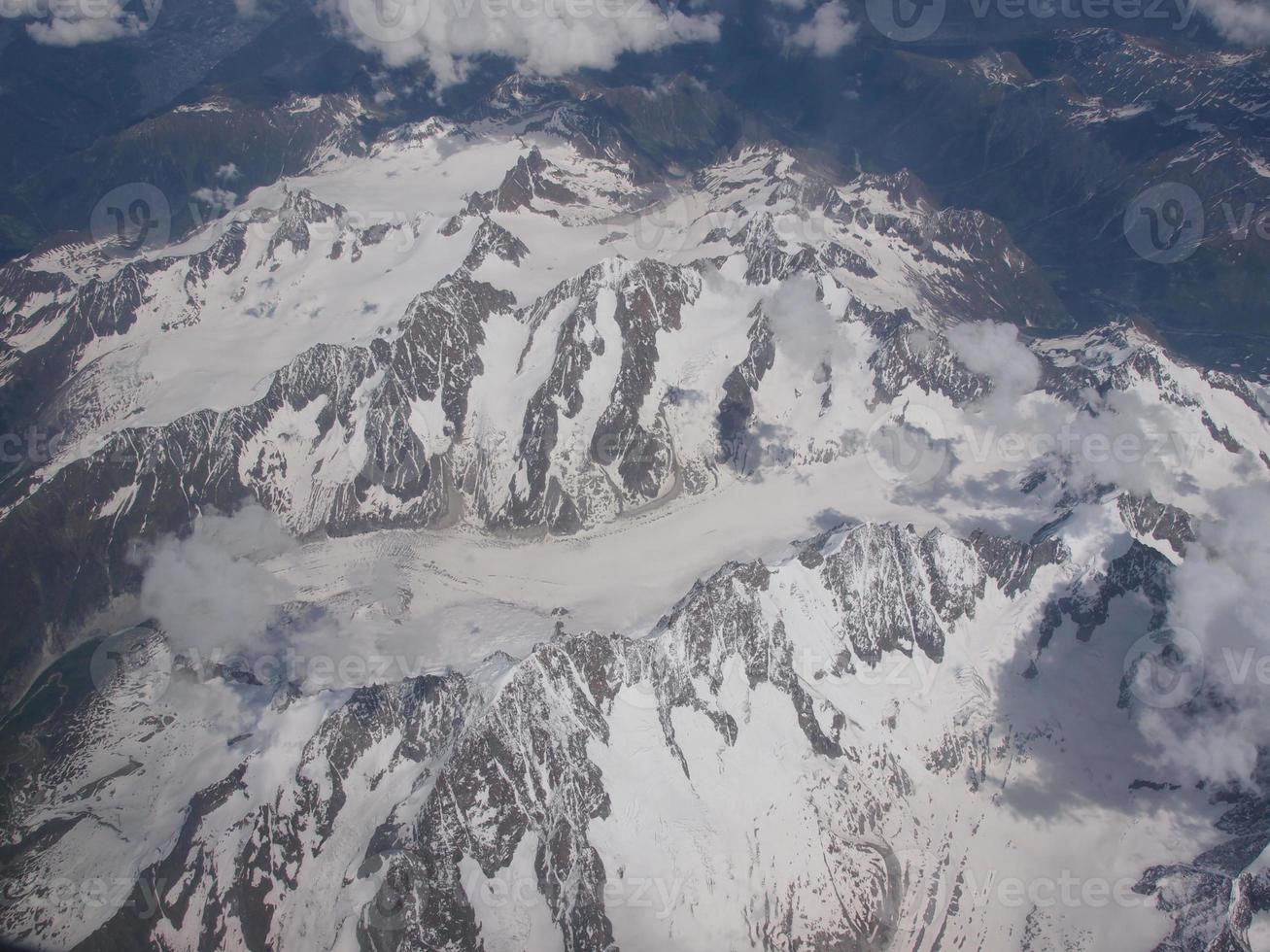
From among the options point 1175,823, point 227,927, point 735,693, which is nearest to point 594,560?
point 735,693

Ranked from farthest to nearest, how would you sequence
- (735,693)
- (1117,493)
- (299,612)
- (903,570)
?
(299,612) < (1117,493) < (903,570) < (735,693)

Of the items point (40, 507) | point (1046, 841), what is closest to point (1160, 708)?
point (1046, 841)

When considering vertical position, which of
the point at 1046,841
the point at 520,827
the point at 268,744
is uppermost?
the point at 268,744

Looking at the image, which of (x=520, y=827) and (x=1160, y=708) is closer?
(x=520, y=827)

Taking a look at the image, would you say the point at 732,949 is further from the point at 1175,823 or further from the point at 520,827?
the point at 1175,823

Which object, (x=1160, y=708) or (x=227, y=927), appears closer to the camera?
(x=227, y=927)

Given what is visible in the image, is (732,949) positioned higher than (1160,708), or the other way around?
(1160,708)

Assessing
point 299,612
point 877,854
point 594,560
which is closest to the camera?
point 877,854

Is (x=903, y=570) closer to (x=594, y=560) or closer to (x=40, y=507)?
(x=594, y=560)

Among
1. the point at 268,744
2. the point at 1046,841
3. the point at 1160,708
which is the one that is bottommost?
the point at 1046,841
